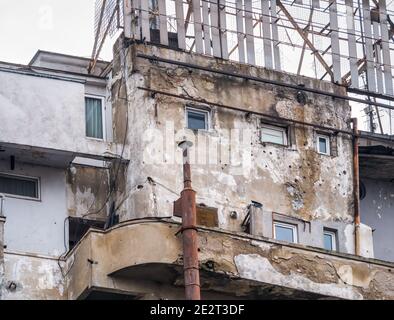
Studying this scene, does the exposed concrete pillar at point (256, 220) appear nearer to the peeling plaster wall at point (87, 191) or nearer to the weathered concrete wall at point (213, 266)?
the weathered concrete wall at point (213, 266)

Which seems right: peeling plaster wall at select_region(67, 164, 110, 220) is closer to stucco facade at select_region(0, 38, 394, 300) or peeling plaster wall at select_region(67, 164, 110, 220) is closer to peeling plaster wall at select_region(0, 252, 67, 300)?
stucco facade at select_region(0, 38, 394, 300)

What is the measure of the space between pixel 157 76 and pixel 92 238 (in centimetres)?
536

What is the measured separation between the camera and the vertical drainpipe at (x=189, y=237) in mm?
Result: 39312

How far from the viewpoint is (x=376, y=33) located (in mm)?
47281

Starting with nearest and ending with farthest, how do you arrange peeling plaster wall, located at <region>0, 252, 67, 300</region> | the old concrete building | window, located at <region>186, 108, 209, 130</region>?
peeling plaster wall, located at <region>0, 252, 67, 300</region>
the old concrete building
window, located at <region>186, 108, 209, 130</region>

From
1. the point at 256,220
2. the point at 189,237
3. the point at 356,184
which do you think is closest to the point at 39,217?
the point at 189,237

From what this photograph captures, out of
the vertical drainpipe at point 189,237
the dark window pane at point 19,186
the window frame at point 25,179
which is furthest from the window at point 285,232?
the dark window pane at point 19,186

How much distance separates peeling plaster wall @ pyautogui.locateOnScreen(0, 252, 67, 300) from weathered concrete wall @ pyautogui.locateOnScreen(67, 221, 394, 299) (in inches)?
15.0

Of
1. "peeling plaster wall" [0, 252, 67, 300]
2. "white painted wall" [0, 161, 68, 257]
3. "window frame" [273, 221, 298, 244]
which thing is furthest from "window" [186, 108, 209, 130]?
"peeling plaster wall" [0, 252, 67, 300]

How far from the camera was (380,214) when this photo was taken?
156ft

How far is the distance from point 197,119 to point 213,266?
197 inches

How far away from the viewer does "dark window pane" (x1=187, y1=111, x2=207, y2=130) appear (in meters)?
43.9

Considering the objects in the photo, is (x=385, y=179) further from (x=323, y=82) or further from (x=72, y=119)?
(x=72, y=119)

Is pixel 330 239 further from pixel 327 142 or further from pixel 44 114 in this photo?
pixel 44 114
